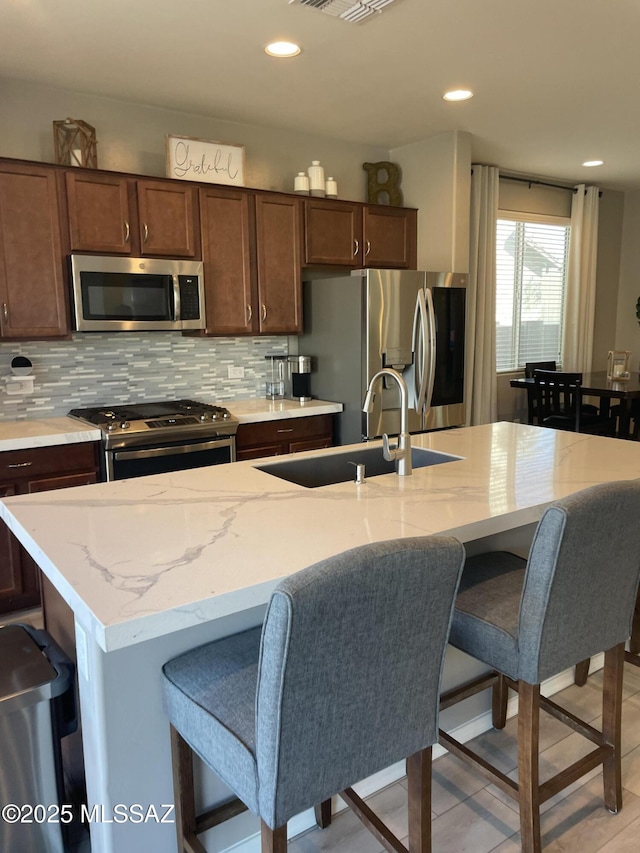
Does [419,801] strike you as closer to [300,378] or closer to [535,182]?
[300,378]

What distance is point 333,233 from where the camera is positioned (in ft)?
13.9

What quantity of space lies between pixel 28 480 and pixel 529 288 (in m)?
4.93

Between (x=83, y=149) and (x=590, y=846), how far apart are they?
3.64m

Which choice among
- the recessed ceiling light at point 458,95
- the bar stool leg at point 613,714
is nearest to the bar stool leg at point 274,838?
the bar stool leg at point 613,714

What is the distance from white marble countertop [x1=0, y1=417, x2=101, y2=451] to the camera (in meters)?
2.97

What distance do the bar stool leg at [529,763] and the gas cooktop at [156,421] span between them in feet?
7.30

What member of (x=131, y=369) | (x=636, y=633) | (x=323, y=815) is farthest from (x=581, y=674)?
(x=131, y=369)

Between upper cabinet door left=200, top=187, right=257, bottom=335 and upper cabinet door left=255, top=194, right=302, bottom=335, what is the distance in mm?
86

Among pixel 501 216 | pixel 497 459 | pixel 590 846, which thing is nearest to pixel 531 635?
pixel 590 846

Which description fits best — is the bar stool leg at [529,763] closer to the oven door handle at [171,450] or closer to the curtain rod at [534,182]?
the oven door handle at [171,450]

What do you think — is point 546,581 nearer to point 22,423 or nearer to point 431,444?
point 431,444

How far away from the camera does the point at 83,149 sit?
3.35m

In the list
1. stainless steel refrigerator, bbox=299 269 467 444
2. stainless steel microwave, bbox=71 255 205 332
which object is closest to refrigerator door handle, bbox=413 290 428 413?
stainless steel refrigerator, bbox=299 269 467 444

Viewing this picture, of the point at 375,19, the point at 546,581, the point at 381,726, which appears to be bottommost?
the point at 381,726
